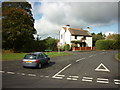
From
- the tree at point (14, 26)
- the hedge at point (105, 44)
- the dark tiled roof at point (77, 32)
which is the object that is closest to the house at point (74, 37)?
the dark tiled roof at point (77, 32)

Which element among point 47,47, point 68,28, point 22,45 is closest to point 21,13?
point 22,45

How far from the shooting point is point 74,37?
49656 millimetres

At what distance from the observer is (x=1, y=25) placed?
2588 cm

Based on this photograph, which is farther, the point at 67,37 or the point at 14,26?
the point at 67,37

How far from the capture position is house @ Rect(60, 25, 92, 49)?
1917 inches

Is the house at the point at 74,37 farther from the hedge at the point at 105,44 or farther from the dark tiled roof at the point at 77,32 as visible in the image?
the hedge at the point at 105,44

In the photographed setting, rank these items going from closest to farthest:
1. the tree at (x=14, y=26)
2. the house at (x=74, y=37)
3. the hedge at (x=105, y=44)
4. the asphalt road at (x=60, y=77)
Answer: the asphalt road at (x=60, y=77)
the tree at (x=14, y=26)
the house at (x=74, y=37)
the hedge at (x=105, y=44)

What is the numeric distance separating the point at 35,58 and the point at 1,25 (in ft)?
57.9

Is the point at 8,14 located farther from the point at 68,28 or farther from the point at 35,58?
the point at 68,28

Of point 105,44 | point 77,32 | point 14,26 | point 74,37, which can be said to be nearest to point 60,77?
point 14,26

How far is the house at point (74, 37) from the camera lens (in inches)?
1917

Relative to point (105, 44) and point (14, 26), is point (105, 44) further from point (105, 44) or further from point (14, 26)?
point (14, 26)

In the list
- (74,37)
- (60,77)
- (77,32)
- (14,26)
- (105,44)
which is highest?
(77,32)

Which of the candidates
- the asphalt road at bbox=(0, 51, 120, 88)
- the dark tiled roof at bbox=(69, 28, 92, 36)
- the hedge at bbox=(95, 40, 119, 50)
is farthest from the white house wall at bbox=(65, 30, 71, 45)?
the asphalt road at bbox=(0, 51, 120, 88)
